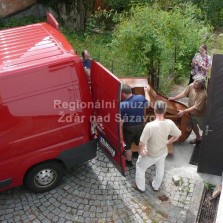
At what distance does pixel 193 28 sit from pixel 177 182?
19.6 feet

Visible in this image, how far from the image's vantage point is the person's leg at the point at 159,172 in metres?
5.70

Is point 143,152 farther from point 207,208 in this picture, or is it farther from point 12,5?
point 12,5

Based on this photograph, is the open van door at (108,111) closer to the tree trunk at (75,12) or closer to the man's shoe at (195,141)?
the man's shoe at (195,141)

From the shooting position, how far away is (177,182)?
6.09 m

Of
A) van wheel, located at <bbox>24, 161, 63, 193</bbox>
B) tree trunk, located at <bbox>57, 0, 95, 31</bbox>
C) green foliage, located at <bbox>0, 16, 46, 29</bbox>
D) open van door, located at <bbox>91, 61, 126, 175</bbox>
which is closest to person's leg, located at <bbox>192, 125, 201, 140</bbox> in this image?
open van door, located at <bbox>91, 61, 126, 175</bbox>

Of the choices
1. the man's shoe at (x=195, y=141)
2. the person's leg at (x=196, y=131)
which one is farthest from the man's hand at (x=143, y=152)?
the man's shoe at (x=195, y=141)

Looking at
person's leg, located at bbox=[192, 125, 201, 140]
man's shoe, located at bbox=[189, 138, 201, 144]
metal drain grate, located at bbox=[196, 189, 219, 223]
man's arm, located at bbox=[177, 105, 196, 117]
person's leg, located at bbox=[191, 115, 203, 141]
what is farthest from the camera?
man's shoe, located at bbox=[189, 138, 201, 144]

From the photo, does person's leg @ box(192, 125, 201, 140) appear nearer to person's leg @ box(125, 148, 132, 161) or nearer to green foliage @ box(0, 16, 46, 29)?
person's leg @ box(125, 148, 132, 161)

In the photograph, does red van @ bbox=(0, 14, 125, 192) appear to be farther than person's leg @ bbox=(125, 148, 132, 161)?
No

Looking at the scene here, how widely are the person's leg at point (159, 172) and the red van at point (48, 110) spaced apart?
664 mm

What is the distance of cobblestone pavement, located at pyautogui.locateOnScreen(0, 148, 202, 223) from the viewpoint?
18.0 feet

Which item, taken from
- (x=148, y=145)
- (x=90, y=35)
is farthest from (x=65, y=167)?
(x=90, y=35)

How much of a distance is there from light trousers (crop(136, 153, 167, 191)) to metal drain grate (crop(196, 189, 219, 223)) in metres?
0.84

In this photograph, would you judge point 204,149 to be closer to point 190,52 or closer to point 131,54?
point 131,54
